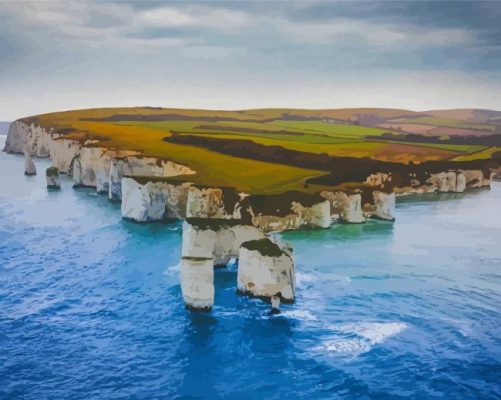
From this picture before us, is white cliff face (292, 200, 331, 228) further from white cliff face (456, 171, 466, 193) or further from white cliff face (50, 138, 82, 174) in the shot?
white cliff face (50, 138, 82, 174)

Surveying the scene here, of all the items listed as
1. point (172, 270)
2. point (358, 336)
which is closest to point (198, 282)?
point (358, 336)

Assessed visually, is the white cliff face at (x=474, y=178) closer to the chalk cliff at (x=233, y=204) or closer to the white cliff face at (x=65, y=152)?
the chalk cliff at (x=233, y=204)

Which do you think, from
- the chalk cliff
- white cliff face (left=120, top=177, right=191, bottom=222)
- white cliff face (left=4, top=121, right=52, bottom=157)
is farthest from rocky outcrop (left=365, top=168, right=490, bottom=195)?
white cliff face (left=4, top=121, right=52, bottom=157)

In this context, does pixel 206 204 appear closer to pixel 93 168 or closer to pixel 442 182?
pixel 93 168

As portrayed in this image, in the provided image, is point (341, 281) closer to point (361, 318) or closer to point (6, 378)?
point (361, 318)

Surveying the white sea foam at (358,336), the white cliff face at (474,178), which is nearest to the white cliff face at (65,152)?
the white cliff face at (474,178)
